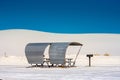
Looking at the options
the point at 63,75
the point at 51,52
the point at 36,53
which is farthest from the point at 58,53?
the point at 63,75

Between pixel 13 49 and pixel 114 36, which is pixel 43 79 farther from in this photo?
pixel 114 36

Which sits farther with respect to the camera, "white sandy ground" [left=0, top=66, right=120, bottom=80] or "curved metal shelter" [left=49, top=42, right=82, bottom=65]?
"curved metal shelter" [left=49, top=42, right=82, bottom=65]

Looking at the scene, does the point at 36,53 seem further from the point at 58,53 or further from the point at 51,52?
the point at 58,53

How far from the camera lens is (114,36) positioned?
366 ft

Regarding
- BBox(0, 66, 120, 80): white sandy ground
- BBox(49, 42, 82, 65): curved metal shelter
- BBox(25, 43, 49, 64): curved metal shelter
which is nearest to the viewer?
BBox(0, 66, 120, 80): white sandy ground

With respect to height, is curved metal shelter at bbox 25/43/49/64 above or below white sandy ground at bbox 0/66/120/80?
above

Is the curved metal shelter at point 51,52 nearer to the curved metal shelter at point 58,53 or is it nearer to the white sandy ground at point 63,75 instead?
the curved metal shelter at point 58,53

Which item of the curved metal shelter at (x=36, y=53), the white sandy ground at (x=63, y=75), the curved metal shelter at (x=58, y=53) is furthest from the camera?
the curved metal shelter at (x=36, y=53)

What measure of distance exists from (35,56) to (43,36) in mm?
68830

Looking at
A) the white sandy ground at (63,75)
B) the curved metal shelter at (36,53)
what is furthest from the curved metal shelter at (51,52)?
the white sandy ground at (63,75)

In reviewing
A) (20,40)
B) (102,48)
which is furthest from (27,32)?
(102,48)

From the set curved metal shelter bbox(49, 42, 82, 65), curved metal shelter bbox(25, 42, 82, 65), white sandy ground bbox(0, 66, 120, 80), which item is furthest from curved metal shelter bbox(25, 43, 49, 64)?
white sandy ground bbox(0, 66, 120, 80)

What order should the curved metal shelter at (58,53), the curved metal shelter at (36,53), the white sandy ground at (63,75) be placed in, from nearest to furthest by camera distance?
the white sandy ground at (63,75) < the curved metal shelter at (58,53) < the curved metal shelter at (36,53)

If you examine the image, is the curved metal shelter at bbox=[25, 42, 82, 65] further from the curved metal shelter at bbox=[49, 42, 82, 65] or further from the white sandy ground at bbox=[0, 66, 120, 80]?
the white sandy ground at bbox=[0, 66, 120, 80]
